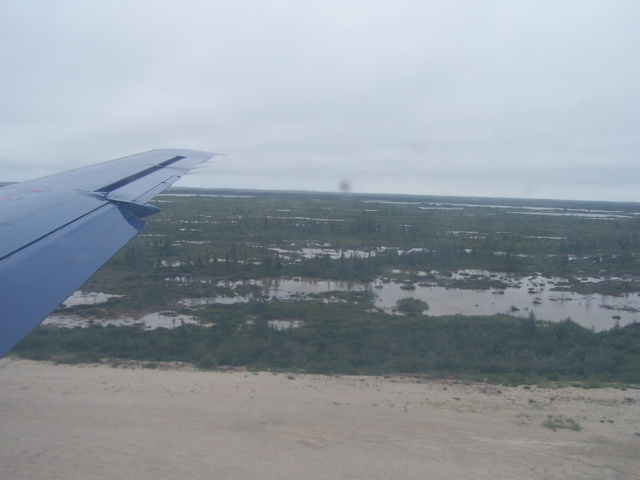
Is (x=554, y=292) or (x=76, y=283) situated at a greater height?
(x=76, y=283)

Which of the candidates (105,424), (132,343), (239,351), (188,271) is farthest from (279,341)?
(188,271)

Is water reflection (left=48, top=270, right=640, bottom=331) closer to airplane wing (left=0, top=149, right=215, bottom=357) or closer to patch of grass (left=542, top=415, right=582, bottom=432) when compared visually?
airplane wing (left=0, top=149, right=215, bottom=357)

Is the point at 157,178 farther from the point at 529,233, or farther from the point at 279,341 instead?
the point at 529,233

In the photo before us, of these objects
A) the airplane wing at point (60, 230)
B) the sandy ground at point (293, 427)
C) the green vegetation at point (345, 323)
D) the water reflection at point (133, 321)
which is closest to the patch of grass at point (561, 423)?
the sandy ground at point (293, 427)

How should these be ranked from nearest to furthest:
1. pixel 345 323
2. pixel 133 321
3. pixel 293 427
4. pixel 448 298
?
pixel 293 427 → pixel 345 323 → pixel 133 321 → pixel 448 298

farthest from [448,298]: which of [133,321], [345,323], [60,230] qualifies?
[60,230]

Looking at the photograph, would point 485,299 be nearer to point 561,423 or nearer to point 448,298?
point 448,298
